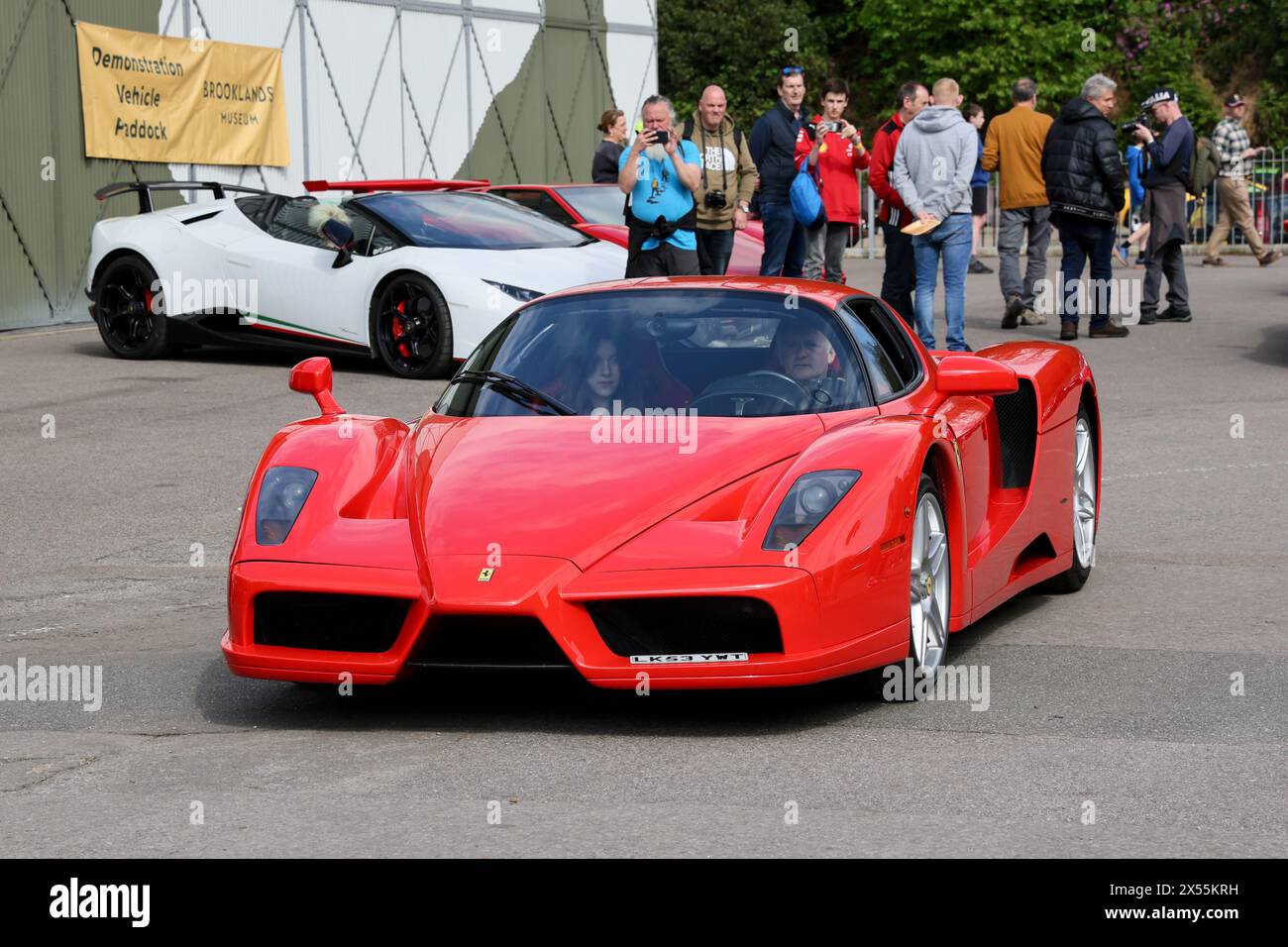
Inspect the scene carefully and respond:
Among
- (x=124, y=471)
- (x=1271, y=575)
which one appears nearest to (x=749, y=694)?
(x=1271, y=575)

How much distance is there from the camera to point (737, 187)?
15.4 metres

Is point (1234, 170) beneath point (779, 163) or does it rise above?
beneath

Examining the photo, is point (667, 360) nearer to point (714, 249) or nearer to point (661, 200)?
point (661, 200)

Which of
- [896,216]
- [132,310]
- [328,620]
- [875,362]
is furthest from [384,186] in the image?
[328,620]

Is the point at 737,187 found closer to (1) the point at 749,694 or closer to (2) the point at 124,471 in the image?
(2) the point at 124,471

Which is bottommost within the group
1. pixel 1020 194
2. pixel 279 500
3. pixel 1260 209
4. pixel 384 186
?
pixel 279 500

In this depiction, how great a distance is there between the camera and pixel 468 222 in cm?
1611

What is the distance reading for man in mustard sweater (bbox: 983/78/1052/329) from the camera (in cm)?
1862

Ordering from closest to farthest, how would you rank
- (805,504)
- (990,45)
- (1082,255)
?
(805,504), (1082,255), (990,45)

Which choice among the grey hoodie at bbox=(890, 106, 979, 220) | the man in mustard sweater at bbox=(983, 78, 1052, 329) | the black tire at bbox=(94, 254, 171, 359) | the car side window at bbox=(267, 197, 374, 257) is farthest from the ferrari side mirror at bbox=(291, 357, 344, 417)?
the man in mustard sweater at bbox=(983, 78, 1052, 329)

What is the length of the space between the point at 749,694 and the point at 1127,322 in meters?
13.8

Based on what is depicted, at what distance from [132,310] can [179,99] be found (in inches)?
237

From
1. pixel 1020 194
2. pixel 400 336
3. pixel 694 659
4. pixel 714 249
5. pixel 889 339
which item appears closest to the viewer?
pixel 694 659

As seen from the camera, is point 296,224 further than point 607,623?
Yes
